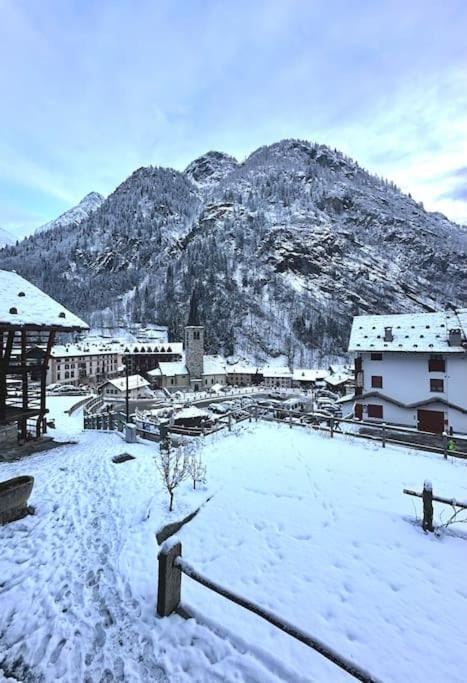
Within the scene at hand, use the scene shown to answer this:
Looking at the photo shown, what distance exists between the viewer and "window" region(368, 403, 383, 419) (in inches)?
1063

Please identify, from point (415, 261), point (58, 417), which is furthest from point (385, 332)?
point (415, 261)

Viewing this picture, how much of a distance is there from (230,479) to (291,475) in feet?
6.81

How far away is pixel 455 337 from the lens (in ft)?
80.6

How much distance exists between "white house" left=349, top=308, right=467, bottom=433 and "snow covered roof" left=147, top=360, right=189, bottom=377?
2318 inches

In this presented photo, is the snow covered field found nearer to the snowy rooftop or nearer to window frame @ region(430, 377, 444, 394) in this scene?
window frame @ region(430, 377, 444, 394)

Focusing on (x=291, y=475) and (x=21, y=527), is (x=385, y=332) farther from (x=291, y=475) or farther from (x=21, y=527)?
(x=21, y=527)

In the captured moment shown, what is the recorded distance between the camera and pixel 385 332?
27812 millimetres

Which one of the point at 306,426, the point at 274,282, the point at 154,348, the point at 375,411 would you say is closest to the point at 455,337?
the point at 375,411

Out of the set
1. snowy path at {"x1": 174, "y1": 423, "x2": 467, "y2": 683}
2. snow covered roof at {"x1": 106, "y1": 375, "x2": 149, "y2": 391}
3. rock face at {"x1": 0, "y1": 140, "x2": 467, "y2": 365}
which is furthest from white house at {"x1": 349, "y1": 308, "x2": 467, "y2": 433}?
rock face at {"x1": 0, "y1": 140, "x2": 467, "y2": 365}

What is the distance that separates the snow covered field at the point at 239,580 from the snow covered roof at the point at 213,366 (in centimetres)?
7667

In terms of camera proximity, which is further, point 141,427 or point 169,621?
point 141,427

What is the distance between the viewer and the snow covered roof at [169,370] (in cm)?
8012

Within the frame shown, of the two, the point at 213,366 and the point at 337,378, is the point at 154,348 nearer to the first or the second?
the point at 213,366

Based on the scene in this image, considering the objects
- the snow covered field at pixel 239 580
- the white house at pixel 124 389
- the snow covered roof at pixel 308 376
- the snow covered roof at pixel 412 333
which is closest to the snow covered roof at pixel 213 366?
the snow covered roof at pixel 308 376
